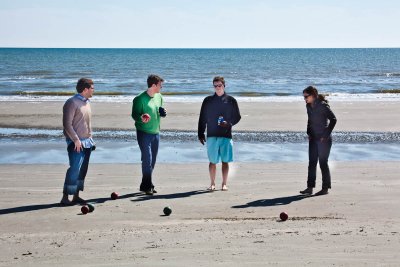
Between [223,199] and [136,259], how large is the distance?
333cm

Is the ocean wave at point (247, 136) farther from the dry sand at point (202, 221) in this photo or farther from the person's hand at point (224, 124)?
the person's hand at point (224, 124)

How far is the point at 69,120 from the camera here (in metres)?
9.01

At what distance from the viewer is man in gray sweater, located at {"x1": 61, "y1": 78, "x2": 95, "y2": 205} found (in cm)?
902

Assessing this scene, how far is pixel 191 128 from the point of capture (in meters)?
19.6

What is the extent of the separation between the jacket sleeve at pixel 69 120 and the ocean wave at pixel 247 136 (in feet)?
25.5

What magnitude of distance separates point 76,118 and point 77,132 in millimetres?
180

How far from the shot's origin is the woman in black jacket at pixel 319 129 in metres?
10.0

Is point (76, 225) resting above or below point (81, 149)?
below

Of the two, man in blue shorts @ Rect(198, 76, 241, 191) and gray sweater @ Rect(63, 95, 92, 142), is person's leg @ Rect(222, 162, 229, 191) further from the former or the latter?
gray sweater @ Rect(63, 95, 92, 142)

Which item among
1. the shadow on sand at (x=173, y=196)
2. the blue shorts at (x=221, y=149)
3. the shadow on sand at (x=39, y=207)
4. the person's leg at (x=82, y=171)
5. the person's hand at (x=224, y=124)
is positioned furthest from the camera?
the blue shorts at (x=221, y=149)

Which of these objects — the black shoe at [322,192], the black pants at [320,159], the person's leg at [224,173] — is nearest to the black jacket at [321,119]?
the black pants at [320,159]

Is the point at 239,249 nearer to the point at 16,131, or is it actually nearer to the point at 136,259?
the point at 136,259

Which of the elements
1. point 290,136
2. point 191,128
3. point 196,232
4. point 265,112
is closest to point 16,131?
point 191,128

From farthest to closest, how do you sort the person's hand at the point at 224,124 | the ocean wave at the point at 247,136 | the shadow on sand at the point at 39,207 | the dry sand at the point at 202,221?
the ocean wave at the point at 247,136, the person's hand at the point at 224,124, the shadow on sand at the point at 39,207, the dry sand at the point at 202,221
